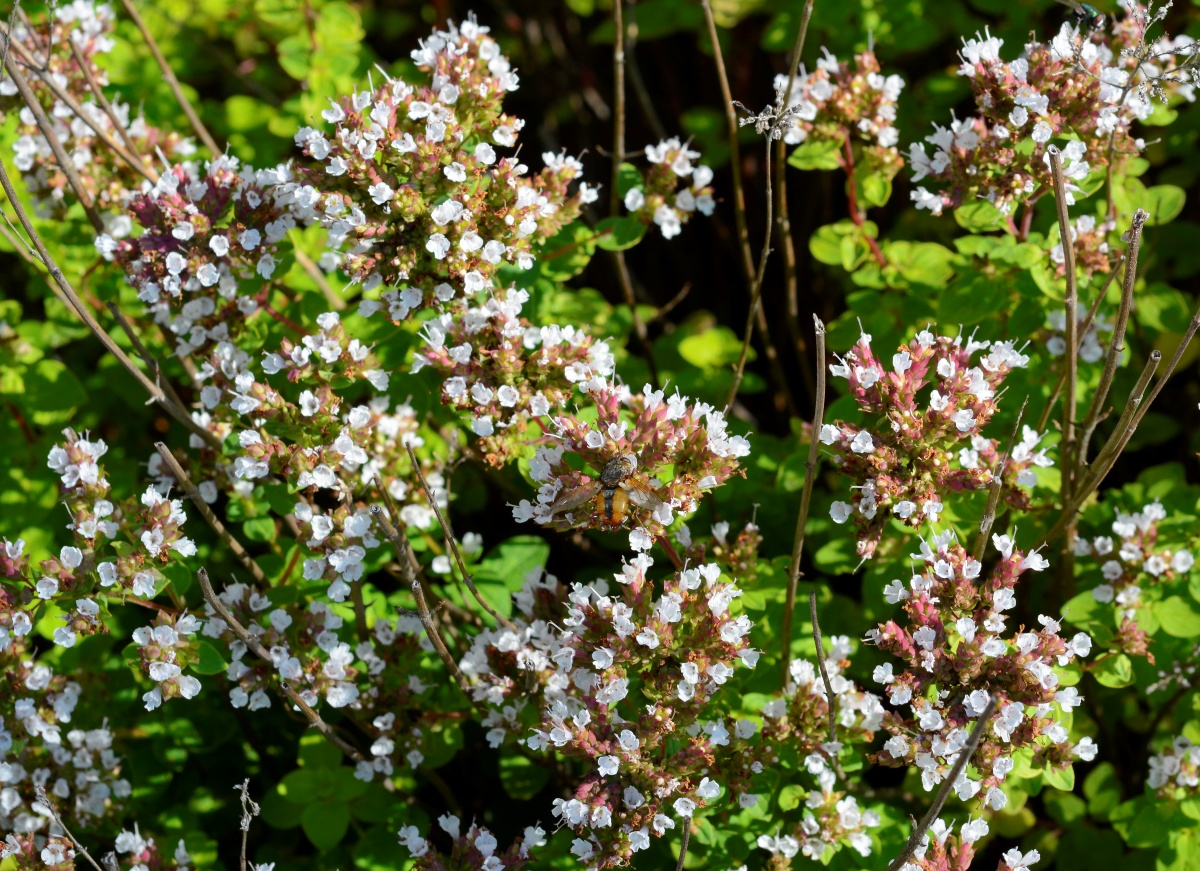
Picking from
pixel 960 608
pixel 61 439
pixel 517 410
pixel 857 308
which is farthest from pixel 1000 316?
pixel 61 439

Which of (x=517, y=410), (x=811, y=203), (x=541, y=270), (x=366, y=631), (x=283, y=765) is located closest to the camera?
(x=517, y=410)

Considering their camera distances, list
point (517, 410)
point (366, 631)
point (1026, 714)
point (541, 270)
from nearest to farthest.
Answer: point (1026, 714)
point (517, 410)
point (366, 631)
point (541, 270)

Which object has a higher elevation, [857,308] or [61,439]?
[857,308]

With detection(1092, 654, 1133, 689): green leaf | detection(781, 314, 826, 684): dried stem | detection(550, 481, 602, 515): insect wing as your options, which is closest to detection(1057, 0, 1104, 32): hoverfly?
detection(781, 314, 826, 684): dried stem

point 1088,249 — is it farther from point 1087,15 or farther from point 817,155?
point 817,155

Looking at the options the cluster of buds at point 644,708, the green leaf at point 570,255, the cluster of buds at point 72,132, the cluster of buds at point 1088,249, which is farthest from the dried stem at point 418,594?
the cluster of buds at point 1088,249

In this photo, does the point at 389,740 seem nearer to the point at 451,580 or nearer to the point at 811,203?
the point at 451,580

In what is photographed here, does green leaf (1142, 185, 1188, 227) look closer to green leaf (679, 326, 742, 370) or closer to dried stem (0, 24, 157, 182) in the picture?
green leaf (679, 326, 742, 370)

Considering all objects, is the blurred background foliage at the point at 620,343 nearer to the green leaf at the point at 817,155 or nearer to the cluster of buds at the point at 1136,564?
the cluster of buds at the point at 1136,564
